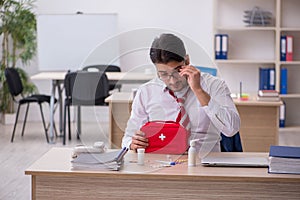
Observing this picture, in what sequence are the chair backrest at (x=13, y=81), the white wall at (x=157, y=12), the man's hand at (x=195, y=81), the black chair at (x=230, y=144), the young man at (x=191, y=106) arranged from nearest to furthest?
the man's hand at (x=195, y=81)
the young man at (x=191, y=106)
the black chair at (x=230, y=144)
the chair backrest at (x=13, y=81)
the white wall at (x=157, y=12)

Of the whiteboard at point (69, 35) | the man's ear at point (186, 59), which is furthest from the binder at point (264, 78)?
the man's ear at point (186, 59)

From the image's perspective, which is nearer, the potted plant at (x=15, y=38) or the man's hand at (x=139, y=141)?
the man's hand at (x=139, y=141)

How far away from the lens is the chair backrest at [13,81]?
6887 mm

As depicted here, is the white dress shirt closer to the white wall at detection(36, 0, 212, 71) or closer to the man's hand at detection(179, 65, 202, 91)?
the man's hand at detection(179, 65, 202, 91)

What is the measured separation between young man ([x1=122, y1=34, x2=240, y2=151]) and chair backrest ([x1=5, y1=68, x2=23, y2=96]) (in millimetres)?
4163

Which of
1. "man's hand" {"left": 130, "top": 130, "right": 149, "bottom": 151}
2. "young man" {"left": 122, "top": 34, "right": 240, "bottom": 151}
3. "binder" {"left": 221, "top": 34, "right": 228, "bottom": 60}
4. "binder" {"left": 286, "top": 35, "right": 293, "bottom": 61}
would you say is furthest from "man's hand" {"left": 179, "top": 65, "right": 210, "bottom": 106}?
"binder" {"left": 286, "top": 35, "right": 293, "bottom": 61}

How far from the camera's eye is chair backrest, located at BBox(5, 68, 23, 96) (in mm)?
6887

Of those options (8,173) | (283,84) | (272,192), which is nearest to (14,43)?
(8,173)

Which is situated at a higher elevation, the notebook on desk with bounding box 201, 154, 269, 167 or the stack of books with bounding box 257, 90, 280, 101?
the stack of books with bounding box 257, 90, 280, 101

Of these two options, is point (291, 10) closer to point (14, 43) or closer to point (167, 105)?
point (14, 43)

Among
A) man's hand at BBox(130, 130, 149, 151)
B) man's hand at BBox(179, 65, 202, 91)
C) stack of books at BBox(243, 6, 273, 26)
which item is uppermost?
stack of books at BBox(243, 6, 273, 26)

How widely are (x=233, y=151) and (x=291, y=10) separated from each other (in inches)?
189

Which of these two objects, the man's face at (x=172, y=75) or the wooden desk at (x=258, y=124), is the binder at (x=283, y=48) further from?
the man's face at (x=172, y=75)

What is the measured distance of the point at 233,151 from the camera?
3.26 meters
